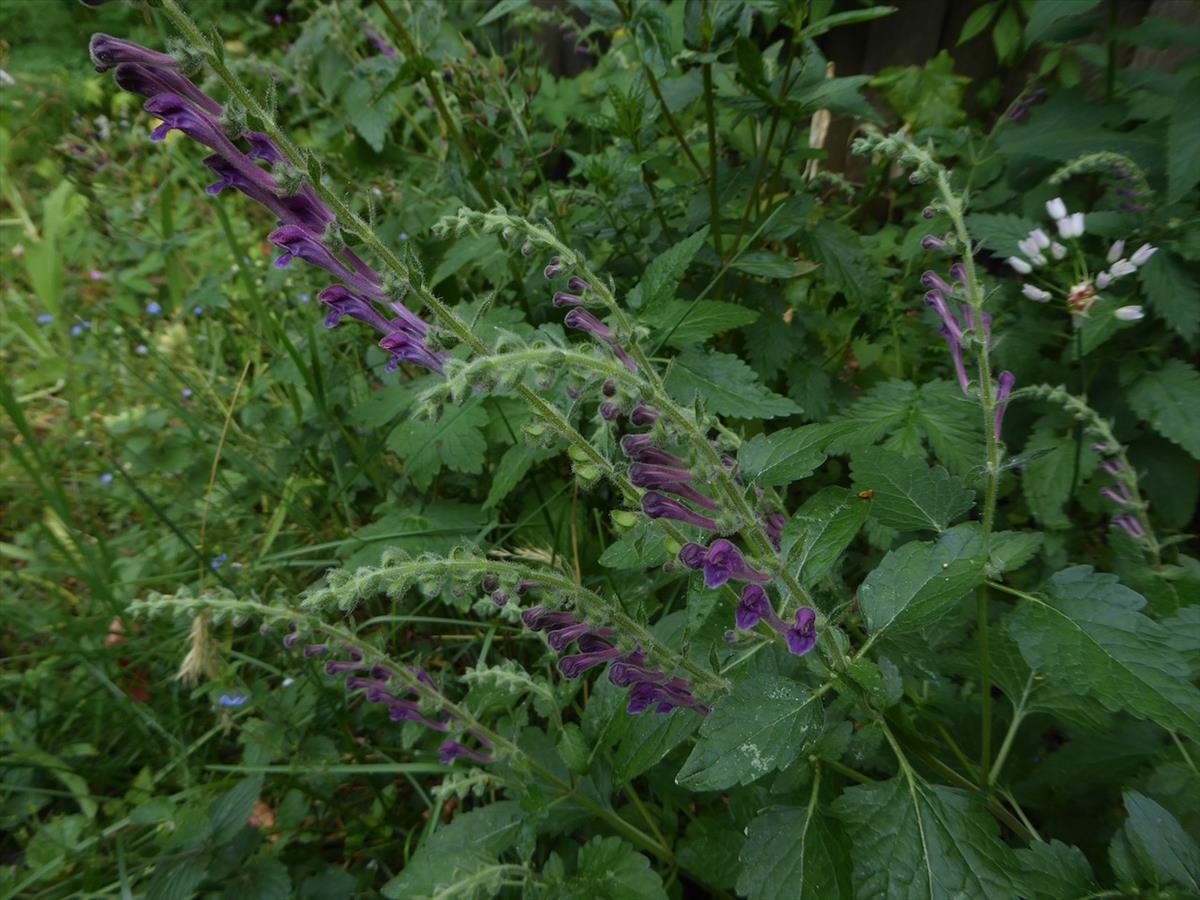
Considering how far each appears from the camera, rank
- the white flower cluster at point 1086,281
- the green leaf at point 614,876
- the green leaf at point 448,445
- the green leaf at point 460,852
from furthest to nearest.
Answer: the green leaf at point 448,445 → the white flower cluster at point 1086,281 → the green leaf at point 460,852 → the green leaf at point 614,876

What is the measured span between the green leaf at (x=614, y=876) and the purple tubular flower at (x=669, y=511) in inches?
33.0

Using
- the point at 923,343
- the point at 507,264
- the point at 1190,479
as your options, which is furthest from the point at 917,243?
the point at 507,264

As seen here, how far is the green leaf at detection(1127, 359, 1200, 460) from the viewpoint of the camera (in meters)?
2.04

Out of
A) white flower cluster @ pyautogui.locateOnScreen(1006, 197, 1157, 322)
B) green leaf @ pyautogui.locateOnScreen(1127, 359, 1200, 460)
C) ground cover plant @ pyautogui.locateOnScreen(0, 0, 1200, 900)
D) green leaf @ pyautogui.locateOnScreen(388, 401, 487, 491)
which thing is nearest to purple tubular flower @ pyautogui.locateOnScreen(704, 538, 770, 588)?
ground cover plant @ pyautogui.locateOnScreen(0, 0, 1200, 900)

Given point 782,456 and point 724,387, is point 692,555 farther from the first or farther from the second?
point 724,387

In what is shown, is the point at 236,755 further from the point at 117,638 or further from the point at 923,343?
the point at 923,343

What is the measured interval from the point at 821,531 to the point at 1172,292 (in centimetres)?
161

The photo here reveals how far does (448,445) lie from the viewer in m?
2.28

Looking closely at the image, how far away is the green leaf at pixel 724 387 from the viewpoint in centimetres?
171

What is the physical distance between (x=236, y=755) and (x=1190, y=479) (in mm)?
3359

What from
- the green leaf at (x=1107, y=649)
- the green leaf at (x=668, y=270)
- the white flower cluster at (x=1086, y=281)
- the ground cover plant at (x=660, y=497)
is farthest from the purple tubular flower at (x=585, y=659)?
the white flower cluster at (x=1086, y=281)

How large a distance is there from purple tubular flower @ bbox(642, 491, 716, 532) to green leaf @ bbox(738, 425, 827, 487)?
10cm

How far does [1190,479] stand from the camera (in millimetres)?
2229

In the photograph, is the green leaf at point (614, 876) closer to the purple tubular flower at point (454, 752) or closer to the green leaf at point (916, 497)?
the purple tubular flower at point (454, 752)
